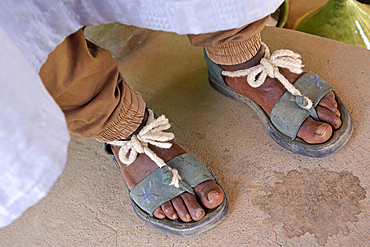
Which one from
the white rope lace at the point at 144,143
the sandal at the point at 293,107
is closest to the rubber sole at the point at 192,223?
the white rope lace at the point at 144,143

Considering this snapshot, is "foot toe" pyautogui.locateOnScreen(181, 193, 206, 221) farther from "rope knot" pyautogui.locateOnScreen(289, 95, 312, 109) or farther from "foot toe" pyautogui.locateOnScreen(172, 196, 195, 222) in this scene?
"rope knot" pyautogui.locateOnScreen(289, 95, 312, 109)

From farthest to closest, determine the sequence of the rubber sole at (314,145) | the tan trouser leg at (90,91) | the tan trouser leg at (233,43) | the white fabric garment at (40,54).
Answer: the rubber sole at (314,145) → the tan trouser leg at (233,43) → the tan trouser leg at (90,91) → the white fabric garment at (40,54)

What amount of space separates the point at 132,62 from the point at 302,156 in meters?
0.91

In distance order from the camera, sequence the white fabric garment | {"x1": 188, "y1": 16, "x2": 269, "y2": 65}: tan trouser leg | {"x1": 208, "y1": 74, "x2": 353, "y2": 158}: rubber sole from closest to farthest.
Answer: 1. the white fabric garment
2. {"x1": 188, "y1": 16, "x2": 269, "y2": 65}: tan trouser leg
3. {"x1": 208, "y1": 74, "x2": 353, "y2": 158}: rubber sole

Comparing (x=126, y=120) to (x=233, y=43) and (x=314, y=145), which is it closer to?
(x=233, y=43)

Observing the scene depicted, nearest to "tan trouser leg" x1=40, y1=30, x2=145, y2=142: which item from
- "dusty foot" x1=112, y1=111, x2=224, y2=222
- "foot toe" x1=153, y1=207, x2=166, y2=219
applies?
"dusty foot" x1=112, y1=111, x2=224, y2=222

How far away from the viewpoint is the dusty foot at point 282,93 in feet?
2.63

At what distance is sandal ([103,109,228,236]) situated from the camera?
773mm

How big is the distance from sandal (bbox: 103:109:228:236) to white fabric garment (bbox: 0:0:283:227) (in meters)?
0.38

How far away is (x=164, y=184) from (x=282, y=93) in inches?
18.7

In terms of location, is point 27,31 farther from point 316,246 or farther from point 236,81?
point 316,246

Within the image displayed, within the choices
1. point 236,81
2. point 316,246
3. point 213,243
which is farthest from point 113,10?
point 316,246

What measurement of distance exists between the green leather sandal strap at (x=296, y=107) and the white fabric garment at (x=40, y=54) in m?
0.38

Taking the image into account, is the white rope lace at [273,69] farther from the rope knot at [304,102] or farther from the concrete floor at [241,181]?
the concrete floor at [241,181]
